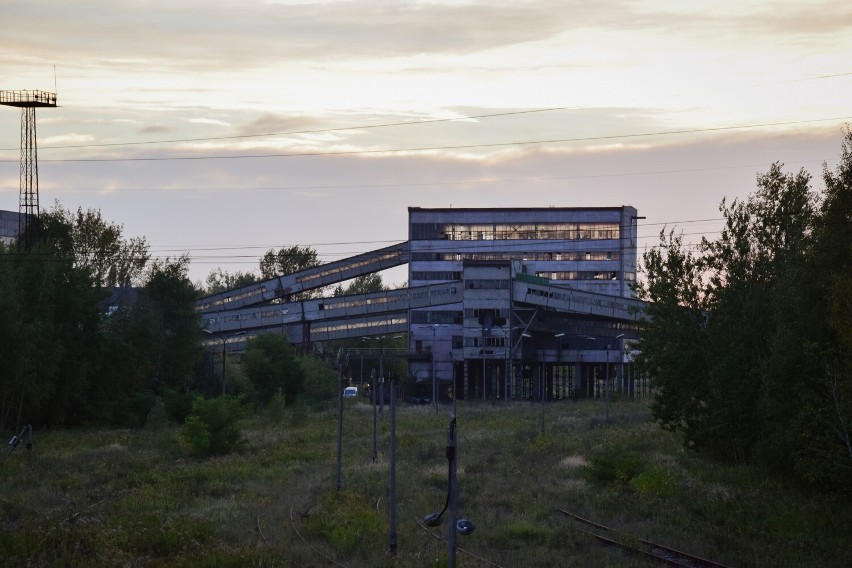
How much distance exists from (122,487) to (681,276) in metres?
20.5

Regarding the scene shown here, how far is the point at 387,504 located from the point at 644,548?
360 inches

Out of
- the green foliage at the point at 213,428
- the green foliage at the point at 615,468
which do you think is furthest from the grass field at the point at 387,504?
the green foliage at the point at 213,428

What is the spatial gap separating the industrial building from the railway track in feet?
163

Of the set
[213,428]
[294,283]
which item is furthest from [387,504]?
[294,283]

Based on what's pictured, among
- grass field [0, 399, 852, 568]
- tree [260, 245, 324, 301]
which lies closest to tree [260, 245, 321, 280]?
tree [260, 245, 324, 301]

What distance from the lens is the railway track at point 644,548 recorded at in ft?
66.0

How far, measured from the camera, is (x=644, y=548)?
21.5 metres

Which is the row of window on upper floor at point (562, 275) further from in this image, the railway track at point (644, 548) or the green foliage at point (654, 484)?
the railway track at point (644, 548)

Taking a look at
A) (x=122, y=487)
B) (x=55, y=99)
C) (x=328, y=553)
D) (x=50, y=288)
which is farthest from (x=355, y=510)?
(x=55, y=99)

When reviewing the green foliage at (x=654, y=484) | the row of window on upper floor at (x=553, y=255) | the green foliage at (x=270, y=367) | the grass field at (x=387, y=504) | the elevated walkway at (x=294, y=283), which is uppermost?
the row of window on upper floor at (x=553, y=255)

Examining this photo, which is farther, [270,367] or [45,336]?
[270,367]

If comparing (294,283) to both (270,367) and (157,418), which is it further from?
(157,418)

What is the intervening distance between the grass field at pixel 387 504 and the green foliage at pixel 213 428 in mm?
897

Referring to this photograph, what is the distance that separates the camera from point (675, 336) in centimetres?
3450
